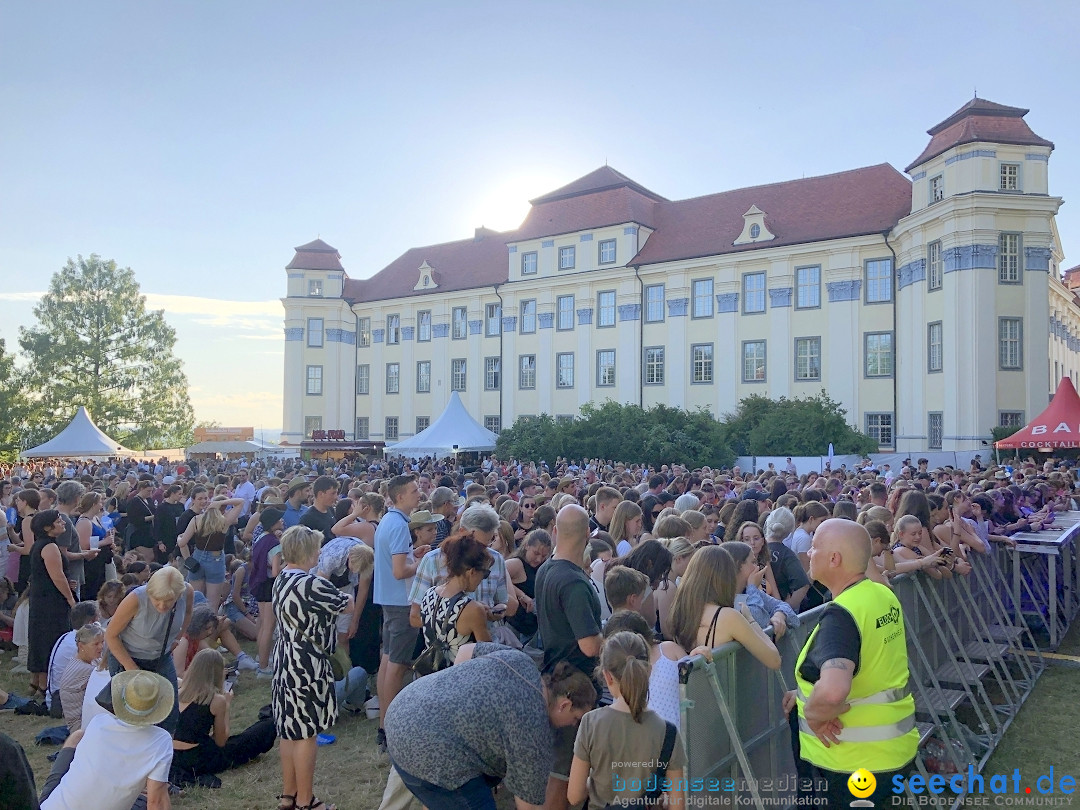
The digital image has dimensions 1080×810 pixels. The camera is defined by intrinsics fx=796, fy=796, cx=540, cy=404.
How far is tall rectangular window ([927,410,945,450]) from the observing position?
3070 centimetres

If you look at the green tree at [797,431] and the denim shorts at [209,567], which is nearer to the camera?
the denim shorts at [209,567]

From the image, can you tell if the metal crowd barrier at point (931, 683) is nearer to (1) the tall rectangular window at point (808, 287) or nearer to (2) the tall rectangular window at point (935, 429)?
(2) the tall rectangular window at point (935, 429)

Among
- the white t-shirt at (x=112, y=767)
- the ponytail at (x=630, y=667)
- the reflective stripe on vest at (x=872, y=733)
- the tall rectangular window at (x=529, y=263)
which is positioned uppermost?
the tall rectangular window at (x=529, y=263)

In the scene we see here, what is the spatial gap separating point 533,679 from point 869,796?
1529mm

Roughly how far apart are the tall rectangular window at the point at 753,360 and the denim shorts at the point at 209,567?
31.3 meters

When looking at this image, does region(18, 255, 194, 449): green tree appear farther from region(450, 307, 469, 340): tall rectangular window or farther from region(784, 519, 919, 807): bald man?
region(784, 519, 919, 807): bald man

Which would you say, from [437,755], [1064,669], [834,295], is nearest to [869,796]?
[437,755]

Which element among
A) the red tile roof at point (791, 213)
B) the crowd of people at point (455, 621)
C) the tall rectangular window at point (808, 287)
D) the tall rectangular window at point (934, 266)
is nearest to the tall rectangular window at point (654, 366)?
the red tile roof at point (791, 213)

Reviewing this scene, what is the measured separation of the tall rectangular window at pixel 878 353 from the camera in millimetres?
33938

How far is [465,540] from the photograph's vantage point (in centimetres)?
447

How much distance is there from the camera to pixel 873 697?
136 inches

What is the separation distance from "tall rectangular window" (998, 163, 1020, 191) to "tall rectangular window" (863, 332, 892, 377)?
7143 millimetres

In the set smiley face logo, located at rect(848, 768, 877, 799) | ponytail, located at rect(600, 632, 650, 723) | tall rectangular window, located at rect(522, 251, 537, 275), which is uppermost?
tall rectangular window, located at rect(522, 251, 537, 275)

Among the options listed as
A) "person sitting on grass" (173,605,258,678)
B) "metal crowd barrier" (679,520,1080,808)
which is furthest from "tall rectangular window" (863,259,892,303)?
"person sitting on grass" (173,605,258,678)
